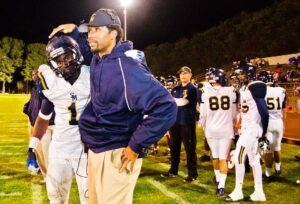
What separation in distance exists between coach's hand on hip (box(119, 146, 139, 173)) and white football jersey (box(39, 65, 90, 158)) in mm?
1505

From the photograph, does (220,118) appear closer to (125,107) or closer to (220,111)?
(220,111)

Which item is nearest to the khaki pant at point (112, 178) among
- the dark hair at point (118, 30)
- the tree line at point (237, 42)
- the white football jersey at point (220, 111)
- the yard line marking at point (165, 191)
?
the dark hair at point (118, 30)

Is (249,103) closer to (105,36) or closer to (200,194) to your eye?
(200,194)

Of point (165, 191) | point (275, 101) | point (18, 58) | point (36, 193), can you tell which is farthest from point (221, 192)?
point (18, 58)

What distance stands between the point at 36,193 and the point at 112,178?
4.39 metres

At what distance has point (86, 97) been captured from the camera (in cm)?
445

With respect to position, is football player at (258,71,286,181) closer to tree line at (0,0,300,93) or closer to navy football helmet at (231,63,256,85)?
navy football helmet at (231,63,256,85)

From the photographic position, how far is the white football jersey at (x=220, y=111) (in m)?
6.87

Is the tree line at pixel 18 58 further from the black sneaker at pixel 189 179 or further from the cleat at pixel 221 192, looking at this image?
the cleat at pixel 221 192

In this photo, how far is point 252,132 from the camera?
6.45 meters

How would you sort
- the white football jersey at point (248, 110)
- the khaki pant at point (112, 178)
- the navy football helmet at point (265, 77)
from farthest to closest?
the navy football helmet at point (265, 77)
the white football jersey at point (248, 110)
the khaki pant at point (112, 178)

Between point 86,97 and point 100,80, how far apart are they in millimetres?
1429

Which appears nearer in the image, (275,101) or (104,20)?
(104,20)

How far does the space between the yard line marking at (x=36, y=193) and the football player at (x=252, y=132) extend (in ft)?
9.55
